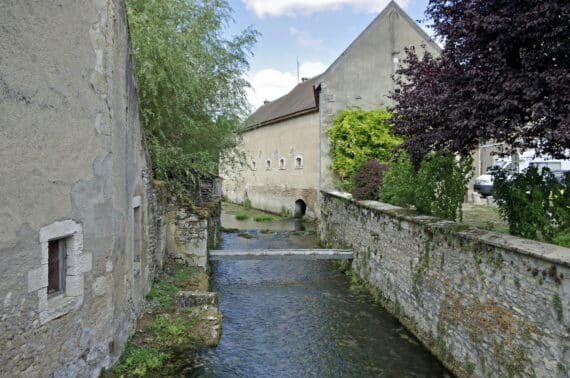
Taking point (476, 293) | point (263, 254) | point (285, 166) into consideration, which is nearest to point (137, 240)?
point (263, 254)

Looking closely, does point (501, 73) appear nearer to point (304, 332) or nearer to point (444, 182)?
point (444, 182)

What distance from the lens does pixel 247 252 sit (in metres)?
11.7

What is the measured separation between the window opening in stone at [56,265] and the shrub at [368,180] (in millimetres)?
9725

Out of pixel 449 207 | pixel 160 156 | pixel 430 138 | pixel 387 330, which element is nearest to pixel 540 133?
pixel 430 138

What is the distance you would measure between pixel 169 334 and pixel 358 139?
13288 mm

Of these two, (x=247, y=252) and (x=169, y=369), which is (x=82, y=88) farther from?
(x=247, y=252)

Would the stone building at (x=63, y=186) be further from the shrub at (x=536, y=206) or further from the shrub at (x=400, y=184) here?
the shrub at (x=400, y=184)

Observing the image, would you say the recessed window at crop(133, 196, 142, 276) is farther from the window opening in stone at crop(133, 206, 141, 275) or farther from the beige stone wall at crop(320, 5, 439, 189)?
the beige stone wall at crop(320, 5, 439, 189)

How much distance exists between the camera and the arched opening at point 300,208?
23.6 metres

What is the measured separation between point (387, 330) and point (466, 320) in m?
2.39

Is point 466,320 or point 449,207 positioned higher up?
point 449,207

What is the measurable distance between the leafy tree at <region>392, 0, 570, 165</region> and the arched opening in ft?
54.9

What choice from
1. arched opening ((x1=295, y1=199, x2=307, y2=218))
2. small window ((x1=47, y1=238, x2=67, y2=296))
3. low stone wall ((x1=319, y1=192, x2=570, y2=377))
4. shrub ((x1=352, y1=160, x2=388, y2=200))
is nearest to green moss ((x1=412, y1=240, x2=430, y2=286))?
low stone wall ((x1=319, y1=192, x2=570, y2=377))

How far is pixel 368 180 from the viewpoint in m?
13.1
